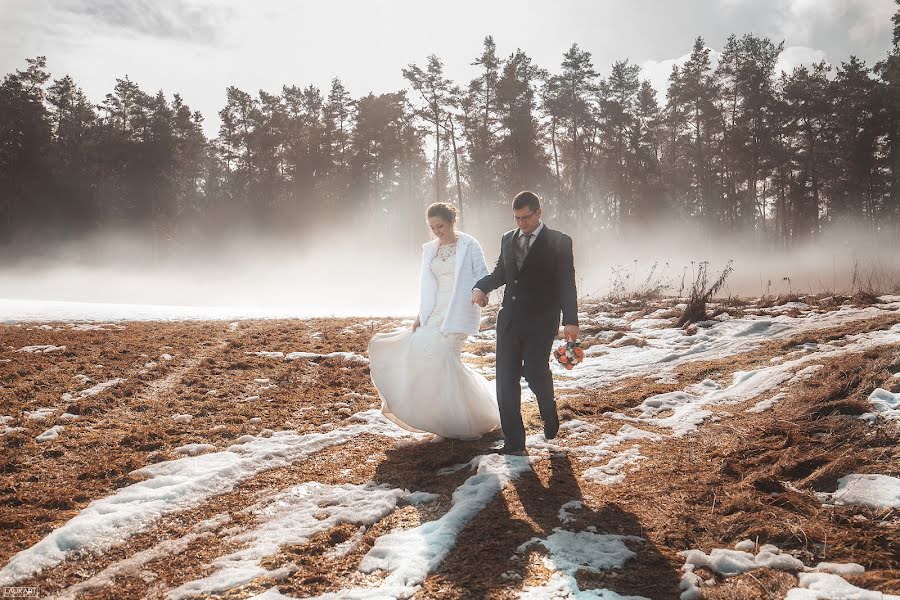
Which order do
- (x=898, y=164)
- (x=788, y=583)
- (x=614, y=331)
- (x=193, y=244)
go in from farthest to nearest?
(x=193, y=244) < (x=898, y=164) < (x=614, y=331) < (x=788, y=583)

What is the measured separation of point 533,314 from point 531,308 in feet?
0.18

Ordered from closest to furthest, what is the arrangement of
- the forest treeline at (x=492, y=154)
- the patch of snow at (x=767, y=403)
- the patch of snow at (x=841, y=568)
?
the patch of snow at (x=841, y=568)
the patch of snow at (x=767, y=403)
the forest treeline at (x=492, y=154)

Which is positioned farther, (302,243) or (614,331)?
(302,243)

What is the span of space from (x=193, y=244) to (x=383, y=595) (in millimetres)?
45673

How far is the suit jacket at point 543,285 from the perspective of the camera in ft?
14.1

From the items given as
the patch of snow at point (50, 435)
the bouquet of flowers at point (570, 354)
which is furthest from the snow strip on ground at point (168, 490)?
the bouquet of flowers at point (570, 354)

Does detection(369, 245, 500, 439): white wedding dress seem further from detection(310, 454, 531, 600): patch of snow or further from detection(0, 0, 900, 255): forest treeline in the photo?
detection(0, 0, 900, 255): forest treeline

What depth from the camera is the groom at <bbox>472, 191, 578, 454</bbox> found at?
4.29 meters

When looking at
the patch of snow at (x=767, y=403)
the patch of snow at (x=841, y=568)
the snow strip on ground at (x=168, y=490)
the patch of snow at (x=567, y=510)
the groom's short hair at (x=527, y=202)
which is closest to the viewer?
the patch of snow at (x=841, y=568)

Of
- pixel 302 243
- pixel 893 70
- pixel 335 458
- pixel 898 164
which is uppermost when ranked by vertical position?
pixel 893 70

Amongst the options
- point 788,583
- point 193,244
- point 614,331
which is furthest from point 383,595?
point 193,244

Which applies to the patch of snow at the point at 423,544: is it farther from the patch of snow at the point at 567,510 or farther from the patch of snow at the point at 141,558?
the patch of snow at the point at 141,558

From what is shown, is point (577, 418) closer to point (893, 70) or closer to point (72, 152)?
point (893, 70)

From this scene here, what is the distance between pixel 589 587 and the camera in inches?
90.3
